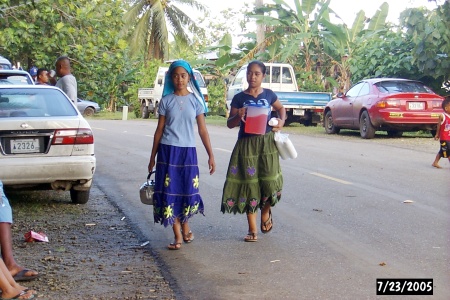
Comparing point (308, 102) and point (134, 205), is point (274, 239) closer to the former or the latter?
point (134, 205)

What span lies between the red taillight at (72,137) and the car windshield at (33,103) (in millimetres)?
384

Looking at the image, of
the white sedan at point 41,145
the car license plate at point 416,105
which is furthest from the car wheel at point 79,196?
the car license plate at point 416,105

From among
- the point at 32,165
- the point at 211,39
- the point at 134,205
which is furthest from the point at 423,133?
the point at 211,39

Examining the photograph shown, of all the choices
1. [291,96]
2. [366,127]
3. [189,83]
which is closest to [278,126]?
[189,83]

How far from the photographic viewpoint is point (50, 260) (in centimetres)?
658

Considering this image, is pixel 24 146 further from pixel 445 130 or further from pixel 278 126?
pixel 445 130

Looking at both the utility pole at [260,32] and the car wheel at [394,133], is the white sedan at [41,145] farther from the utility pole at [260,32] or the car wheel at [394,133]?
the utility pole at [260,32]

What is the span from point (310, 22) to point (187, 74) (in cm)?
2370

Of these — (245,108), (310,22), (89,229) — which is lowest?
(89,229)

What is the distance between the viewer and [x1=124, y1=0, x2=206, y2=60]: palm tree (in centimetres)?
4197

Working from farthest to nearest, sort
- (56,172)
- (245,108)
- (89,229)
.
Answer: (56,172)
(89,229)
(245,108)

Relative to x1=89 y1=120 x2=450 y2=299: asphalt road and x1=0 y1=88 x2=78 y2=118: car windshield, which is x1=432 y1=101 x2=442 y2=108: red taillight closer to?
x1=89 y1=120 x2=450 y2=299: asphalt road

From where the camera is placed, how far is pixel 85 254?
22.5 feet
